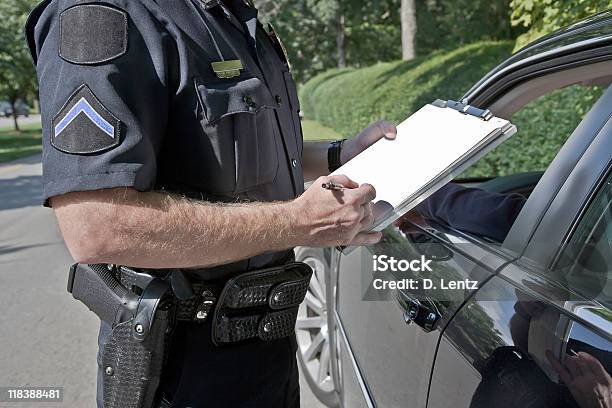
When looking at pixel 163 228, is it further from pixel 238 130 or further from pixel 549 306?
pixel 549 306

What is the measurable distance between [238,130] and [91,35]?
353 mm

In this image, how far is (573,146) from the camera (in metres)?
1.56

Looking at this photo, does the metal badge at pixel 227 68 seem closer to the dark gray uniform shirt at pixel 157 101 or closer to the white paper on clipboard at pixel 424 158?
the dark gray uniform shirt at pixel 157 101

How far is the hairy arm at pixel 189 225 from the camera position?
1198 mm

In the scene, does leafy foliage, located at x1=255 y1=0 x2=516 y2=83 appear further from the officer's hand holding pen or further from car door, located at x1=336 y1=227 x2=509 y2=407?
the officer's hand holding pen

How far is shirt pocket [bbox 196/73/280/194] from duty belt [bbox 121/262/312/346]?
0.23 meters

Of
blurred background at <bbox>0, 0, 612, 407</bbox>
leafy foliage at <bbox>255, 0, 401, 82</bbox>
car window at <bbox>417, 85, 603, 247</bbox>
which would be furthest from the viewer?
leafy foliage at <bbox>255, 0, 401, 82</bbox>

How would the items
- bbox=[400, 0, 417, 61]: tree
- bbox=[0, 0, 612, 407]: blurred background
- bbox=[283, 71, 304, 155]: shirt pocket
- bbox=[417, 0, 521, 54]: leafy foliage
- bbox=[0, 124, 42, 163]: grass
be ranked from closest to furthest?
bbox=[283, 71, 304, 155]: shirt pocket, bbox=[0, 0, 612, 407]: blurred background, bbox=[400, 0, 417, 61]: tree, bbox=[0, 124, 42, 163]: grass, bbox=[417, 0, 521, 54]: leafy foliage

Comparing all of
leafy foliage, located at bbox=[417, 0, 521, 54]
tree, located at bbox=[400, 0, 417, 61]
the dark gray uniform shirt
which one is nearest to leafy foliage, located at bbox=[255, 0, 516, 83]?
leafy foliage, located at bbox=[417, 0, 521, 54]

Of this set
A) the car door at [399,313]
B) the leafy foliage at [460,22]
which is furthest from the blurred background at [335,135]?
the car door at [399,313]

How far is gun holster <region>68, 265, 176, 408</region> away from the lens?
4.67ft

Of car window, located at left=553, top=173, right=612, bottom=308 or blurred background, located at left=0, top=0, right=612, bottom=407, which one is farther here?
blurred background, located at left=0, top=0, right=612, bottom=407

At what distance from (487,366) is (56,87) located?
3.41 feet

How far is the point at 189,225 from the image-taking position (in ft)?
4.10
